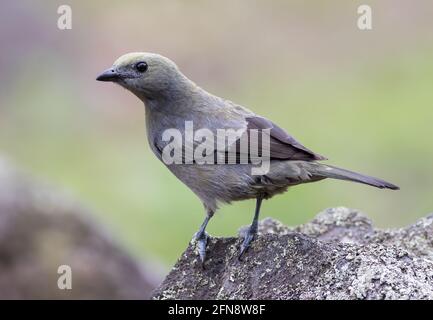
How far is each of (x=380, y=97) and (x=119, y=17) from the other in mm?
6506

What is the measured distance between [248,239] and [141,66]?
1.62 metres

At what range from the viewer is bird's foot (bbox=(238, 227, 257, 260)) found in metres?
5.70

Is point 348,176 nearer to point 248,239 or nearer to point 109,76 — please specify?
point 248,239

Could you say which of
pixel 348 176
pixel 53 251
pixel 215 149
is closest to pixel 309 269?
pixel 348 176

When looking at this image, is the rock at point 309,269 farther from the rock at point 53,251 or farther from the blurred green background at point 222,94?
the blurred green background at point 222,94

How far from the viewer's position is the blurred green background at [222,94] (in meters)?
13.5

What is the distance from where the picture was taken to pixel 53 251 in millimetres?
8625

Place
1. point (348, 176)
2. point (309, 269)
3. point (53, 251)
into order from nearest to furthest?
1. point (309, 269)
2. point (348, 176)
3. point (53, 251)

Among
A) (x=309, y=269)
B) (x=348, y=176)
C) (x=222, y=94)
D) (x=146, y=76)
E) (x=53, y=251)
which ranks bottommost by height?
(x=53, y=251)

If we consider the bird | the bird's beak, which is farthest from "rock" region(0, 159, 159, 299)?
the bird's beak

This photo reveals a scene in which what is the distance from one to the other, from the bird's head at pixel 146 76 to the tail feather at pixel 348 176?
128cm

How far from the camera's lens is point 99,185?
14781mm

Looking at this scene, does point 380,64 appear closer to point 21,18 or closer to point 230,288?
point 21,18

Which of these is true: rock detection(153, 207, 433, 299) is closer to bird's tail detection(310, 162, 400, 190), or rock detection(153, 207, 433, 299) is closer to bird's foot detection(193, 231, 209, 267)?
bird's foot detection(193, 231, 209, 267)
